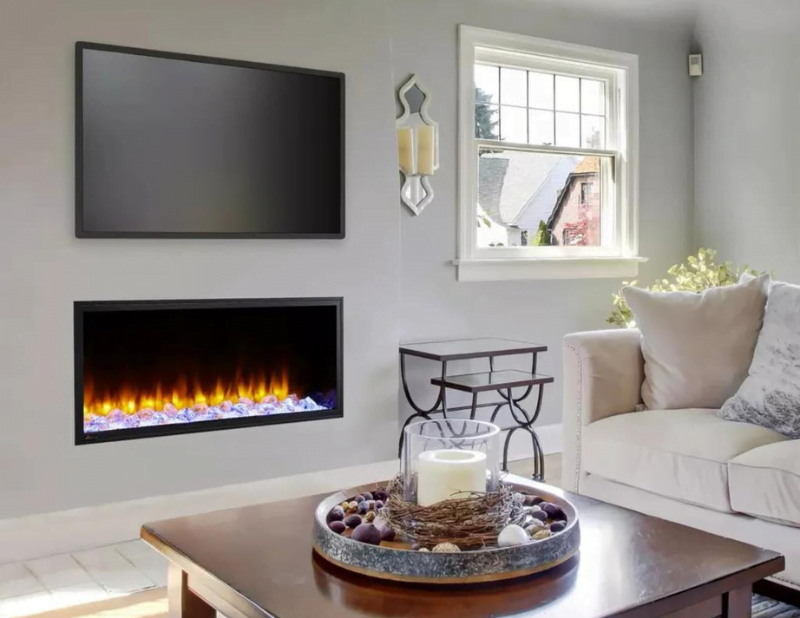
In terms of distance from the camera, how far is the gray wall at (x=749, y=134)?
4758 millimetres

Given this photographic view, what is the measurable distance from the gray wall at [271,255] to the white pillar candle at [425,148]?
235mm

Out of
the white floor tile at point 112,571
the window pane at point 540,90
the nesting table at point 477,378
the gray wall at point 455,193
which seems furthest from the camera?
the window pane at point 540,90

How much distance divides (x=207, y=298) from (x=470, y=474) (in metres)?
2.03

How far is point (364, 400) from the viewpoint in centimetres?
392

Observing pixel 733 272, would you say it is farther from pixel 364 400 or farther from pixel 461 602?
pixel 461 602

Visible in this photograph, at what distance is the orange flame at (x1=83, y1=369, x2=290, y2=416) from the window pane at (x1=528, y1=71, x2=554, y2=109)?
6.45ft

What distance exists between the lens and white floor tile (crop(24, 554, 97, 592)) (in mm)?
2938

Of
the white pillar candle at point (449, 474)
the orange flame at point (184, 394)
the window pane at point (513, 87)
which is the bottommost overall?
the orange flame at point (184, 394)

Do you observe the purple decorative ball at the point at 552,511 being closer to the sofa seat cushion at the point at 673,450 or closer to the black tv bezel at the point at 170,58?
the sofa seat cushion at the point at 673,450

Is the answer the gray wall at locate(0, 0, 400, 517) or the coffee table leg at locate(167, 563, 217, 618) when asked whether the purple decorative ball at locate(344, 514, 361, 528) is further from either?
the gray wall at locate(0, 0, 400, 517)

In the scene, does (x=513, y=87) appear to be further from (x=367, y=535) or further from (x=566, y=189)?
(x=367, y=535)

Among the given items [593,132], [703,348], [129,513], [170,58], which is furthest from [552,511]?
[593,132]

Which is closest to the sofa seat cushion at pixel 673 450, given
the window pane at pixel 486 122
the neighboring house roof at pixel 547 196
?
the neighboring house roof at pixel 547 196

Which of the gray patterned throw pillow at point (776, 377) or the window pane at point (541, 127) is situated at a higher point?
the window pane at point (541, 127)
